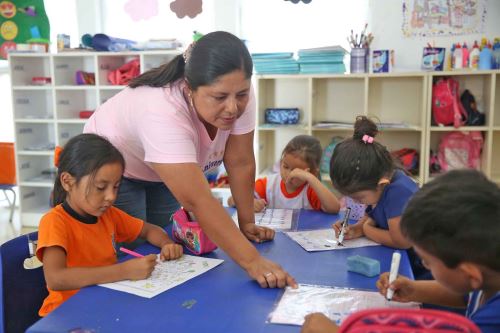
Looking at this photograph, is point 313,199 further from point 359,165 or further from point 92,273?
point 92,273

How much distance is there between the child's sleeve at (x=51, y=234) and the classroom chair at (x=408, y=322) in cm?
81

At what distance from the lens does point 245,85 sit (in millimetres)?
1254

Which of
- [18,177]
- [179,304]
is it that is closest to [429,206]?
[179,304]

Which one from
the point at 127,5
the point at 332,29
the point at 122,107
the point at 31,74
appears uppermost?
the point at 127,5

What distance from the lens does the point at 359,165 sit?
4.99ft

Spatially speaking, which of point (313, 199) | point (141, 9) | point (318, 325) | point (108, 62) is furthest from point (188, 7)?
point (318, 325)

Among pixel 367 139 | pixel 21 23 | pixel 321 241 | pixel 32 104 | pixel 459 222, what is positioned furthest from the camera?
pixel 21 23

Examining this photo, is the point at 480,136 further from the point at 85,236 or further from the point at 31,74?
the point at 31,74

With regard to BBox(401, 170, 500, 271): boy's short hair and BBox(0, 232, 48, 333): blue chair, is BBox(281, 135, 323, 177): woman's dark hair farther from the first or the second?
BBox(401, 170, 500, 271): boy's short hair

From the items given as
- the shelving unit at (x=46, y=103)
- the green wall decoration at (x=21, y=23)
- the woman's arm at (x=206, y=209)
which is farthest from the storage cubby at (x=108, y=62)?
the woman's arm at (x=206, y=209)

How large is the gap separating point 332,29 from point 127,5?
1767mm

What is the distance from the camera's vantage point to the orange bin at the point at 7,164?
3951 mm

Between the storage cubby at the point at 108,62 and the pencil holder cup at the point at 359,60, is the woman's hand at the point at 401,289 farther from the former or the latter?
the storage cubby at the point at 108,62

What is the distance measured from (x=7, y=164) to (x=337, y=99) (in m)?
2.72
